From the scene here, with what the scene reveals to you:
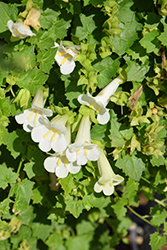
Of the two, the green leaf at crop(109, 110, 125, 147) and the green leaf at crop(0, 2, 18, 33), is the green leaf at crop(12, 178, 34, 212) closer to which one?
the green leaf at crop(109, 110, 125, 147)

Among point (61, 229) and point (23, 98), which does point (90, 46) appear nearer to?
point (23, 98)

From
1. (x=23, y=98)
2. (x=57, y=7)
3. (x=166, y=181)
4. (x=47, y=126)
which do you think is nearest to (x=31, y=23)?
(x=57, y=7)

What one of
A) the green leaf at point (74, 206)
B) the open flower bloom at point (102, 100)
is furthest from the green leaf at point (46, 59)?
the green leaf at point (74, 206)

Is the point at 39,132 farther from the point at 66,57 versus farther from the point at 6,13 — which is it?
the point at 6,13

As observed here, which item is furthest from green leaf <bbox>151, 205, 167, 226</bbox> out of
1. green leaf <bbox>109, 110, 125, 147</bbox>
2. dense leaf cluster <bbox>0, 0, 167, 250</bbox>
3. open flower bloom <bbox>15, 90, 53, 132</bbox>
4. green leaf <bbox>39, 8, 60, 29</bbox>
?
green leaf <bbox>39, 8, 60, 29</bbox>

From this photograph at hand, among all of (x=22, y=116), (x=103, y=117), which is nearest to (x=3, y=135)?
(x=22, y=116)

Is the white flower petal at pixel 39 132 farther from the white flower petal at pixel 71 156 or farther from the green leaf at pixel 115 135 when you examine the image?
the green leaf at pixel 115 135
